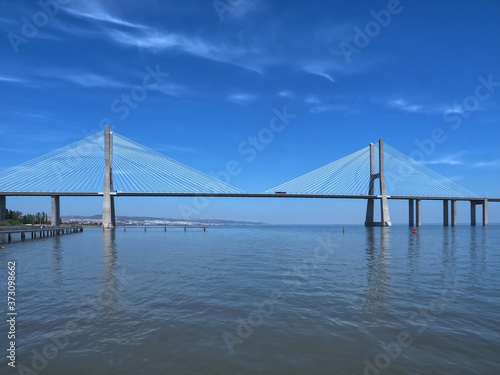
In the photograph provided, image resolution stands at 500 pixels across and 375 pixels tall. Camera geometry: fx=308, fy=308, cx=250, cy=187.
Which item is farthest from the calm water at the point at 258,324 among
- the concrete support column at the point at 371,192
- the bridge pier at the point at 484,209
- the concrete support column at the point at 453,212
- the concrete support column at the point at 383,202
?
the bridge pier at the point at 484,209

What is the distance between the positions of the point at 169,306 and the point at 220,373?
4.95 meters

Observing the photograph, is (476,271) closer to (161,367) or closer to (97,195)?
(161,367)
